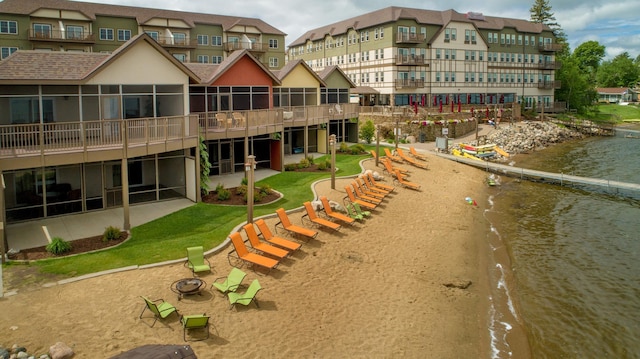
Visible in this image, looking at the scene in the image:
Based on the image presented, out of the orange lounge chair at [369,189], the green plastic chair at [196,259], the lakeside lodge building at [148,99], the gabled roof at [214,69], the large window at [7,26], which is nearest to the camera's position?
the green plastic chair at [196,259]

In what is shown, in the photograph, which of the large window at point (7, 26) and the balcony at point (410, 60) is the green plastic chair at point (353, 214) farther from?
the balcony at point (410, 60)

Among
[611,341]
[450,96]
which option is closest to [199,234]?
[611,341]

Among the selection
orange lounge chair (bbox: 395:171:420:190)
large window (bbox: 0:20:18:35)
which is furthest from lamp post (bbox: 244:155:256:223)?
large window (bbox: 0:20:18:35)

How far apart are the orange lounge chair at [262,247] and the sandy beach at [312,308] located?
401 millimetres

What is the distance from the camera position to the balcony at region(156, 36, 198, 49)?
183 feet

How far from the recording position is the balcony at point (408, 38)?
6181cm

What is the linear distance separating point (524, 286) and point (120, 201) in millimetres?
16323

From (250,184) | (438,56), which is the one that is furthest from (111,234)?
(438,56)

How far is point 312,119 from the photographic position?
34625 millimetres

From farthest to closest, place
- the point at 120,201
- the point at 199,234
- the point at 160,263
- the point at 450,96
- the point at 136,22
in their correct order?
the point at 450,96 < the point at 136,22 < the point at 120,201 < the point at 199,234 < the point at 160,263

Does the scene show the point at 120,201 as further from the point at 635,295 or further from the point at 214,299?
the point at 635,295

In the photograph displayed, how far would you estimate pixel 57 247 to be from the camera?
15.6 m

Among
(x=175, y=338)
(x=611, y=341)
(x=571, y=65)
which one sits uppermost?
(x=571, y=65)

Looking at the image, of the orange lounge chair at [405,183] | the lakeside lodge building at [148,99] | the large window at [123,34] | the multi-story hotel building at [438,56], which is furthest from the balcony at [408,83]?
the orange lounge chair at [405,183]
